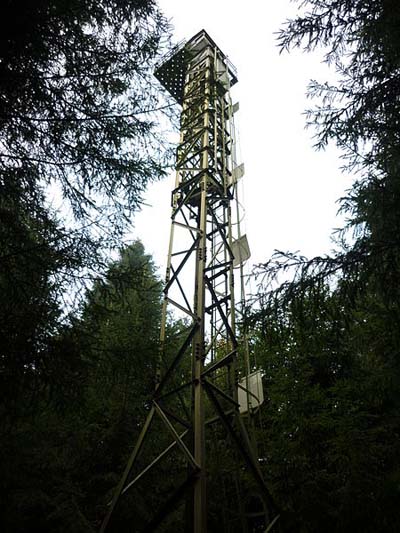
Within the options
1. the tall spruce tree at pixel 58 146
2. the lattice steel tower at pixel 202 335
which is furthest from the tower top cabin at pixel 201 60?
the tall spruce tree at pixel 58 146

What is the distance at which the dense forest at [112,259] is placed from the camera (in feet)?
9.99

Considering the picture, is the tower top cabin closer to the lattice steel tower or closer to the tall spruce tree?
the lattice steel tower

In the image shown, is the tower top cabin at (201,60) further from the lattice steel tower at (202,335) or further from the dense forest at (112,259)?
the dense forest at (112,259)

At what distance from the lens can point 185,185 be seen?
5.60 meters

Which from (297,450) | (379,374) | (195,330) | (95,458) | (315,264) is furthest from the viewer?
(95,458)

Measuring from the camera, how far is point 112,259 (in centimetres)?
384

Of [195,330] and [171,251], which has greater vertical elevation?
[171,251]

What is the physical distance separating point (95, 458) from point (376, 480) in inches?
158

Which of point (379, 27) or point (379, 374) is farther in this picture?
point (379, 374)

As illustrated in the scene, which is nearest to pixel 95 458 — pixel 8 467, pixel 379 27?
pixel 8 467

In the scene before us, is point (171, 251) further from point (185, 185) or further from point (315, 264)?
point (315, 264)

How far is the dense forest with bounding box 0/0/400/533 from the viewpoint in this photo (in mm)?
3045

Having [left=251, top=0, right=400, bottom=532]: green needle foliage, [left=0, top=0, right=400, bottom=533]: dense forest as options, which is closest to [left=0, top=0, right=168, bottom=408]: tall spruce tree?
[left=0, top=0, right=400, bottom=533]: dense forest

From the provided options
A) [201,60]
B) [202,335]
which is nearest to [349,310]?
[202,335]
